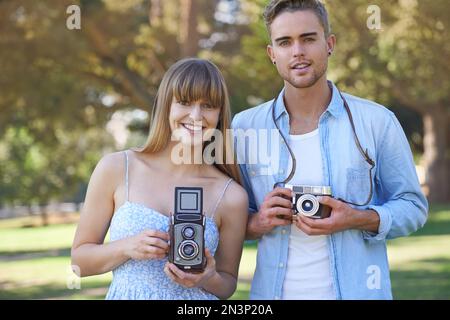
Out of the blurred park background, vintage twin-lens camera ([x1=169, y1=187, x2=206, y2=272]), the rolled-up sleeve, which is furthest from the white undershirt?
the blurred park background

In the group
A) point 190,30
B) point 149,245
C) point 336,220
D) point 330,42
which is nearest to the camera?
point 149,245

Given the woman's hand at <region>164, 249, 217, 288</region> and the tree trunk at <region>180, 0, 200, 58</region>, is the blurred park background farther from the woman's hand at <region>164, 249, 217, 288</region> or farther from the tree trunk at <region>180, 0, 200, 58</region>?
the woman's hand at <region>164, 249, 217, 288</region>

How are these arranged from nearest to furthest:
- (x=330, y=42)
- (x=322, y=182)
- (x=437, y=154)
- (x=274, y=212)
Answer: (x=274, y=212), (x=322, y=182), (x=330, y=42), (x=437, y=154)

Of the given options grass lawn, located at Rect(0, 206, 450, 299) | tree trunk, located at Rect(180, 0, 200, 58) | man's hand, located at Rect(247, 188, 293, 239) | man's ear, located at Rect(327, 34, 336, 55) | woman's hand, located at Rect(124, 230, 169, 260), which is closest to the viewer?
woman's hand, located at Rect(124, 230, 169, 260)

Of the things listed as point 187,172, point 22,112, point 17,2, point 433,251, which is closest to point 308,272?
point 187,172

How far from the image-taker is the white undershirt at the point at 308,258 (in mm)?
3123

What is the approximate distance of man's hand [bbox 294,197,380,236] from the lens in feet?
9.90

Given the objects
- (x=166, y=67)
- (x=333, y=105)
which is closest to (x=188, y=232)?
(x=333, y=105)

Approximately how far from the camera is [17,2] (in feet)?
50.1

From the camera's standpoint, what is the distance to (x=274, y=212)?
10.2ft

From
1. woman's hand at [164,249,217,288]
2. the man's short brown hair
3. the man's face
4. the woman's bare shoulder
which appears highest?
the man's short brown hair

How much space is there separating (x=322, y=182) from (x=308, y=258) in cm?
34

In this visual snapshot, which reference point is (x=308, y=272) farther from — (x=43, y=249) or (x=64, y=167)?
(x=64, y=167)

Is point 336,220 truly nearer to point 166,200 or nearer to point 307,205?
point 307,205
